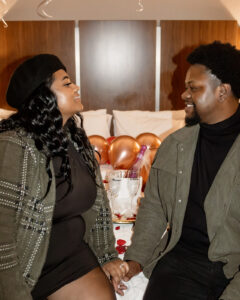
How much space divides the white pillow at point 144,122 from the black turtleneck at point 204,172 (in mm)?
2348

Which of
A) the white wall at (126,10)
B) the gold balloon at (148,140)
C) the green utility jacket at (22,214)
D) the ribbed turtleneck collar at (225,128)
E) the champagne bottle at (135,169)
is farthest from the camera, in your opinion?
the white wall at (126,10)

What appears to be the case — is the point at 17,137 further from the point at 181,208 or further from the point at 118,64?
the point at 118,64

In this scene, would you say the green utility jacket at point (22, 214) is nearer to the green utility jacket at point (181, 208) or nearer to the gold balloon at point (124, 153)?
the green utility jacket at point (181, 208)

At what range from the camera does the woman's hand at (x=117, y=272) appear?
124 cm

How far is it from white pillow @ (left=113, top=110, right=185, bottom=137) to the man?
231cm

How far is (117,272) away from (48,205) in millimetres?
376

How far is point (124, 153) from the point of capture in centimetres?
227

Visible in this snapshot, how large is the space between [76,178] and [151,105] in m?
3.23

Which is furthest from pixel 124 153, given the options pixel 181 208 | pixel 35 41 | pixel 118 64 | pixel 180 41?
pixel 35 41

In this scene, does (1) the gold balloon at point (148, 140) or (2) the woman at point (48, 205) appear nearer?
(2) the woman at point (48, 205)

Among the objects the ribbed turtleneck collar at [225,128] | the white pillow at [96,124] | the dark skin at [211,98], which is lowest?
the white pillow at [96,124]

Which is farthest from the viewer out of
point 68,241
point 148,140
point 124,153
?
point 148,140

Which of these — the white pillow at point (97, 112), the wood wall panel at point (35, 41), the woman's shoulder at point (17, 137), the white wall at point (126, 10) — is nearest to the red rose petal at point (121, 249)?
the woman's shoulder at point (17, 137)

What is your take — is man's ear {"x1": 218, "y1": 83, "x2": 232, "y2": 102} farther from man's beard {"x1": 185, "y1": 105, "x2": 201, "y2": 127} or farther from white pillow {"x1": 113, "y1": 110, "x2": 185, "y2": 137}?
white pillow {"x1": 113, "y1": 110, "x2": 185, "y2": 137}
